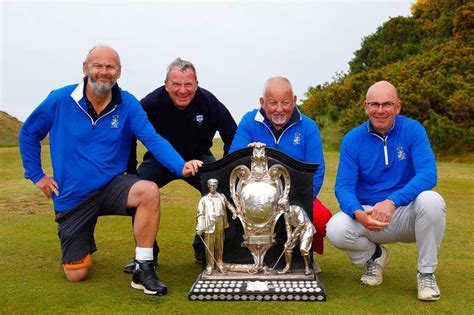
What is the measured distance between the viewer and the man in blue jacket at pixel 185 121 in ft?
17.2

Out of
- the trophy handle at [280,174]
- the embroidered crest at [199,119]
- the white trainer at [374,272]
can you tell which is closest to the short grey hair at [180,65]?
the embroidered crest at [199,119]

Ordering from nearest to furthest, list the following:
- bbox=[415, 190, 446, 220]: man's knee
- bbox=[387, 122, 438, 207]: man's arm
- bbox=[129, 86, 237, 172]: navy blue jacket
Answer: bbox=[415, 190, 446, 220]: man's knee → bbox=[387, 122, 438, 207]: man's arm → bbox=[129, 86, 237, 172]: navy blue jacket

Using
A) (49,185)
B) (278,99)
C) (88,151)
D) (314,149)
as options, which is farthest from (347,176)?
(49,185)

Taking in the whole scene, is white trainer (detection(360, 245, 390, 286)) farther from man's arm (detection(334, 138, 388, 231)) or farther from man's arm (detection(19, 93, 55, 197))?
man's arm (detection(19, 93, 55, 197))

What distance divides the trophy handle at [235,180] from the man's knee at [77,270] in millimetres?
1228

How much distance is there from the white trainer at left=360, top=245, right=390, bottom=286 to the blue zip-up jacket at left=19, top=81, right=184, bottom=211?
1.56m

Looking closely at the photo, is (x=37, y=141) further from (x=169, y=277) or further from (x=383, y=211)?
(x=383, y=211)

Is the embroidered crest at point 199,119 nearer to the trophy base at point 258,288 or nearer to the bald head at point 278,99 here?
the bald head at point 278,99

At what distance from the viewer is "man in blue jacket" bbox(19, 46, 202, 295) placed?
15.1 feet

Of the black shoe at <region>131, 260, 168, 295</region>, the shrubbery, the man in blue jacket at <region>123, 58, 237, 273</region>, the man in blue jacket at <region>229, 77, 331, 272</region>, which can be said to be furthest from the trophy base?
the shrubbery

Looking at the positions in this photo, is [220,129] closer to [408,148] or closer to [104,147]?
[104,147]

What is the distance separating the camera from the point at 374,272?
14.5 feet

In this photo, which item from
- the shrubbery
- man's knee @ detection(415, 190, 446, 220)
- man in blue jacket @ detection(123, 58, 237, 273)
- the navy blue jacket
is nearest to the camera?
man's knee @ detection(415, 190, 446, 220)

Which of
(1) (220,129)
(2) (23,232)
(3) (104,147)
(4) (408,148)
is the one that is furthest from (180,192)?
(4) (408,148)
